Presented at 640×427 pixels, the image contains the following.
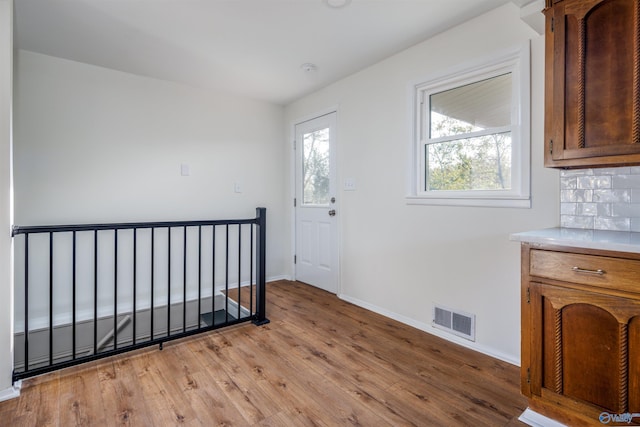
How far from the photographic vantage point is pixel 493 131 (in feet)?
7.00

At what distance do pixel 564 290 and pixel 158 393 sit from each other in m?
2.07

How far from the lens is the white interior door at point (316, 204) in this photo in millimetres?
3455

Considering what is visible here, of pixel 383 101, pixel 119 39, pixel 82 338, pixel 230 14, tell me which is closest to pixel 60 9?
pixel 119 39

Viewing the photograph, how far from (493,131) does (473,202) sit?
1.62ft

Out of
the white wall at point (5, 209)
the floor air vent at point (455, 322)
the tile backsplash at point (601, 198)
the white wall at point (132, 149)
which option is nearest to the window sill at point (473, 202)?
the tile backsplash at point (601, 198)

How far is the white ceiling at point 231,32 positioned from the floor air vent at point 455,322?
2083 millimetres

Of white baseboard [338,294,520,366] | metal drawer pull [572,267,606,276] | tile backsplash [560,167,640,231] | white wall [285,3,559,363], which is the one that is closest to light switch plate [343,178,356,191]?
white wall [285,3,559,363]

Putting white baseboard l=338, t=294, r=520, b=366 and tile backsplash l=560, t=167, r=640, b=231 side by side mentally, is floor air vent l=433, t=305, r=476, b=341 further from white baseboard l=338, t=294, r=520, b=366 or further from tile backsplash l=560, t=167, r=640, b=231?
tile backsplash l=560, t=167, r=640, b=231

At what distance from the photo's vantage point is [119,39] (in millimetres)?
2449

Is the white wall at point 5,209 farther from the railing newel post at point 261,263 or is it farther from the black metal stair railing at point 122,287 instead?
the railing newel post at point 261,263

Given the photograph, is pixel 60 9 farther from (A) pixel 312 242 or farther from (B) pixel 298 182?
(A) pixel 312 242

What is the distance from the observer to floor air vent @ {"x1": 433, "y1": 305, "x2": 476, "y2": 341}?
7.30 ft

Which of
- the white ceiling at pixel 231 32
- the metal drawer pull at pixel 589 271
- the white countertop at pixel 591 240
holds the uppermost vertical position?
the white ceiling at pixel 231 32

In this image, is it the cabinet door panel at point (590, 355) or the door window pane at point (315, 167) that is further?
the door window pane at point (315, 167)
